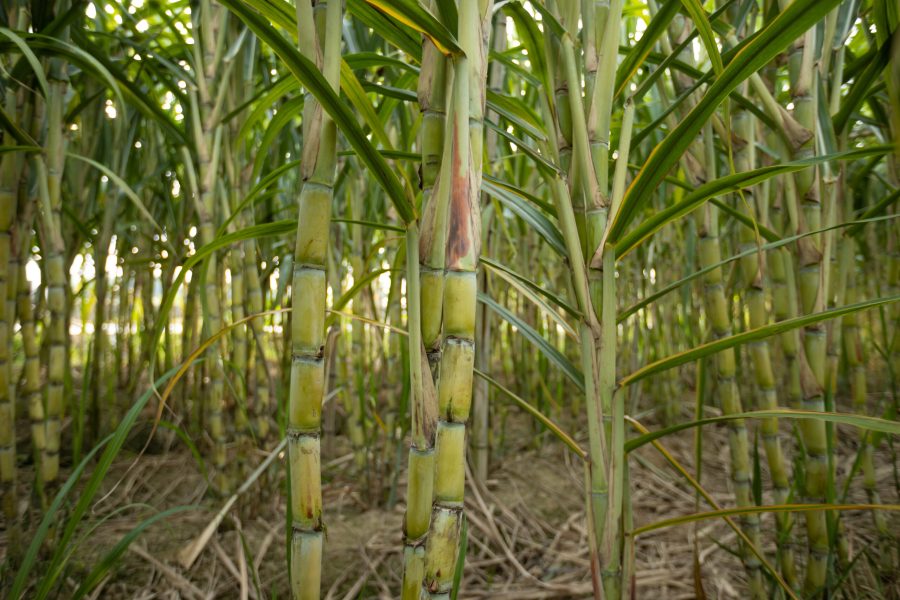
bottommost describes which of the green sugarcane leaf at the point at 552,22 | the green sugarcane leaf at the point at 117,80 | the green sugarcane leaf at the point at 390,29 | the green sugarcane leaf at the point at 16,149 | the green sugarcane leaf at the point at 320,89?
the green sugarcane leaf at the point at 320,89

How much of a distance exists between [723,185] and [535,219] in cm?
17

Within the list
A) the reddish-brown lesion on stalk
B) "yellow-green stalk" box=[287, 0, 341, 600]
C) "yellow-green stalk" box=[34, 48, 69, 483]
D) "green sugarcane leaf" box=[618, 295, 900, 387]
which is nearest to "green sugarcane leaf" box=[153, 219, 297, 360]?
"yellow-green stalk" box=[287, 0, 341, 600]

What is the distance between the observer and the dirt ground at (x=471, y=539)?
90cm

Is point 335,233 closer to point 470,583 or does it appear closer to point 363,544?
point 363,544

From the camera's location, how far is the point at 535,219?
0.57 meters

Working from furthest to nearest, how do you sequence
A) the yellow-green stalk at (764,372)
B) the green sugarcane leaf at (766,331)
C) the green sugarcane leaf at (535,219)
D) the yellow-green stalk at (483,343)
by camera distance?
the yellow-green stalk at (483,343)
the yellow-green stalk at (764,372)
the green sugarcane leaf at (535,219)
the green sugarcane leaf at (766,331)

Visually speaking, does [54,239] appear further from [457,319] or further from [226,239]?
[457,319]

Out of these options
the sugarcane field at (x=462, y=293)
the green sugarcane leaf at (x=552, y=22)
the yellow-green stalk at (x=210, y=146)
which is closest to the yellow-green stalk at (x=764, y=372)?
the sugarcane field at (x=462, y=293)

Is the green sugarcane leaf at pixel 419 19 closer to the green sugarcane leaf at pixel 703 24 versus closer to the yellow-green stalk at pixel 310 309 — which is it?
the yellow-green stalk at pixel 310 309

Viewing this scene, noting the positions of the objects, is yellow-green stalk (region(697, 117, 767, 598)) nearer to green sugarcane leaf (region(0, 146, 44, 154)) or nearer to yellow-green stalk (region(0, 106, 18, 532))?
green sugarcane leaf (region(0, 146, 44, 154))

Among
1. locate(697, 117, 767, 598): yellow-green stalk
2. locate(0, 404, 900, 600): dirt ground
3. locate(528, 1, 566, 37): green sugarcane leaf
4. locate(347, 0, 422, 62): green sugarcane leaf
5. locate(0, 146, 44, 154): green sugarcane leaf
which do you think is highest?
locate(528, 1, 566, 37): green sugarcane leaf

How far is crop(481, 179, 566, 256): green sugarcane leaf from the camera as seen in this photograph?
567 mm

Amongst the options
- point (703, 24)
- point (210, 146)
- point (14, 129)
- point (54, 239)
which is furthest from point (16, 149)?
point (703, 24)

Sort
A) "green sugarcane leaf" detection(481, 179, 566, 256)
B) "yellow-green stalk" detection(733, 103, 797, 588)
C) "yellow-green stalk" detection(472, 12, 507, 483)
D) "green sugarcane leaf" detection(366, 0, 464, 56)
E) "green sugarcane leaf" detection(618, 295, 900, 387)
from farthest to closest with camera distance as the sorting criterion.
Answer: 1. "yellow-green stalk" detection(472, 12, 507, 483)
2. "yellow-green stalk" detection(733, 103, 797, 588)
3. "green sugarcane leaf" detection(481, 179, 566, 256)
4. "green sugarcane leaf" detection(618, 295, 900, 387)
5. "green sugarcane leaf" detection(366, 0, 464, 56)
